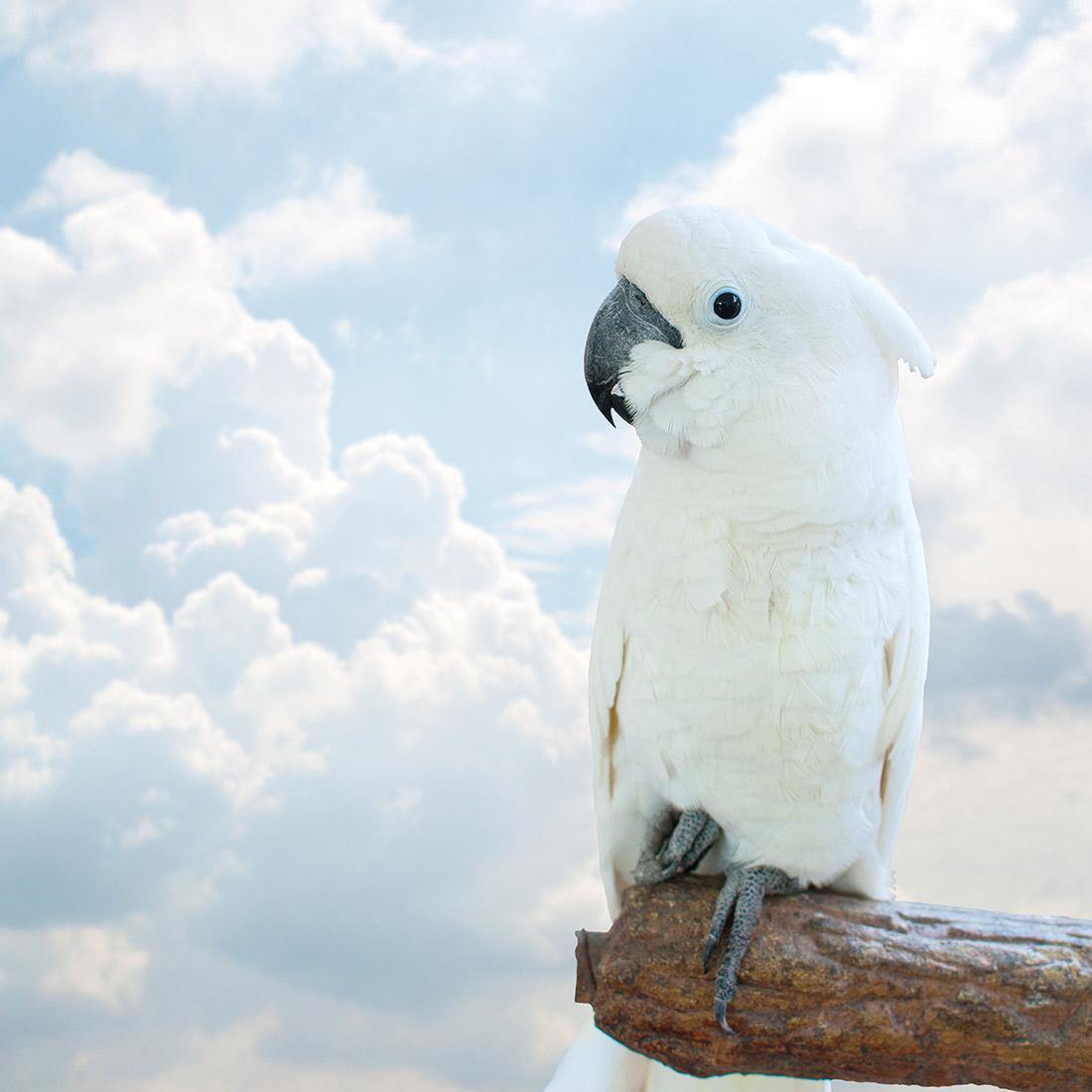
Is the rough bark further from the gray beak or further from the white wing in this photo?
the gray beak

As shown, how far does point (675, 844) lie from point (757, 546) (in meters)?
0.85

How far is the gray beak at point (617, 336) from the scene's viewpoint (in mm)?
2906

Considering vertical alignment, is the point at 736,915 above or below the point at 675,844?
below

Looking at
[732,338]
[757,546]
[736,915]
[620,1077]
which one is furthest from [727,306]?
[620,1077]

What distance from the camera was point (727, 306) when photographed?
2830 millimetres

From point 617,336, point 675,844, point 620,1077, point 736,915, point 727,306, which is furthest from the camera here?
point 620,1077

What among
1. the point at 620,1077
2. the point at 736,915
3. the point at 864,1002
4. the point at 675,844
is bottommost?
the point at 620,1077

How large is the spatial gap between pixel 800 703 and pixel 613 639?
1.69 feet

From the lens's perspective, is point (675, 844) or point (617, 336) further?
point (675, 844)

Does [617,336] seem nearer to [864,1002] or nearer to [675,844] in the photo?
[675,844]

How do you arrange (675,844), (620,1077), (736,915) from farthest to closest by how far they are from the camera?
(620,1077), (675,844), (736,915)

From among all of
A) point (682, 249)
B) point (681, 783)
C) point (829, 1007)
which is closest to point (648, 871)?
point (681, 783)

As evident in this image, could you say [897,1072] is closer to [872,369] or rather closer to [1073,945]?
[1073,945]

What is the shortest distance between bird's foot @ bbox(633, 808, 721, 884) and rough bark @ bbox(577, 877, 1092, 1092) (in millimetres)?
138
